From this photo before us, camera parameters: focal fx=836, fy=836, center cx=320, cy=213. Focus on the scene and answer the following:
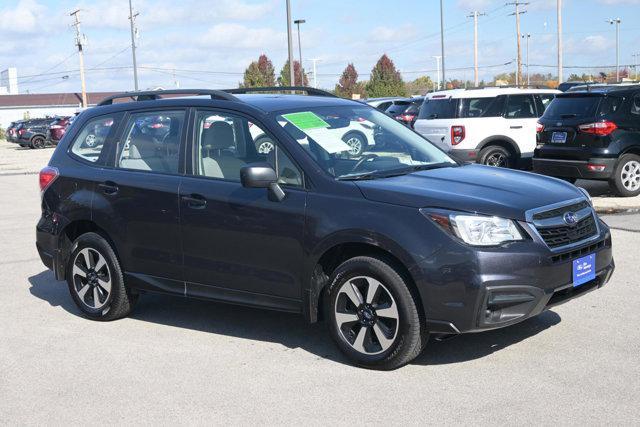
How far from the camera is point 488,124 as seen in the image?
1555cm

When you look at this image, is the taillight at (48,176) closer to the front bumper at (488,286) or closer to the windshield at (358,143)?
the windshield at (358,143)

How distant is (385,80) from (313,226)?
234 feet

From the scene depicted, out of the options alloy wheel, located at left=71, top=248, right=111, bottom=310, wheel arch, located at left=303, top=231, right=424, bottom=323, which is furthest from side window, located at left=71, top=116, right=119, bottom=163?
wheel arch, located at left=303, top=231, right=424, bottom=323

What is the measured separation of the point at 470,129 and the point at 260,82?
63242 millimetres

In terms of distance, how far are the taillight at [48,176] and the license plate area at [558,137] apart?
823 cm

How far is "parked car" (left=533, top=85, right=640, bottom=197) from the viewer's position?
12445 millimetres

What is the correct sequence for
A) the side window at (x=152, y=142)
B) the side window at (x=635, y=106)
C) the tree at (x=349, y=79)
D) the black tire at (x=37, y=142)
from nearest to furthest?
1. the side window at (x=152, y=142)
2. the side window at (x=635, y=106)
3. the black tire at (x=37, y=142)
4. the tree at (x=349, y=79)

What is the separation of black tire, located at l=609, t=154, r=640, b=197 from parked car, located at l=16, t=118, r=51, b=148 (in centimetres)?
3869

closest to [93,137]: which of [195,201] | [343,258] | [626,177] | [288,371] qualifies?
[195,201]

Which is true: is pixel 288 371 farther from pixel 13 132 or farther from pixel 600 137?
pixel 13 132

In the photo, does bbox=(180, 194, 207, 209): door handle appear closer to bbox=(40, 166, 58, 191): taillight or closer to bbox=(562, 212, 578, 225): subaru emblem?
bbox=(40, 166, 58, 191): taillight

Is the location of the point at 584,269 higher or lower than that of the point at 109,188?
lower

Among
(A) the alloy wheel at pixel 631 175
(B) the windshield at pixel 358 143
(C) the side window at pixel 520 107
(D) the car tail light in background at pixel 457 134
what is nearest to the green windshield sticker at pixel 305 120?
(B) the windshield at pixel 358 143

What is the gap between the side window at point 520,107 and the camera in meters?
15.8
